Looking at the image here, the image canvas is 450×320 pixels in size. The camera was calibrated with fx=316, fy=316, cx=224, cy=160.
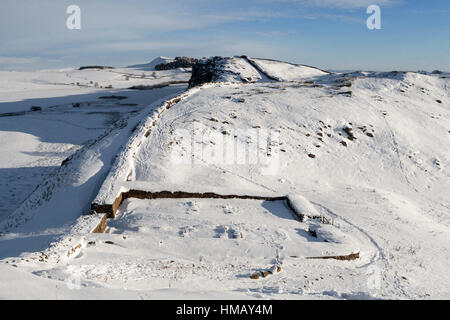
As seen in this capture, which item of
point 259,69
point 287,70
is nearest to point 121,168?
point 259,69

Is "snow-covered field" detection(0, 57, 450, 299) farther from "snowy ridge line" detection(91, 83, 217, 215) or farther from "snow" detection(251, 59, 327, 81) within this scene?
"snow" detection(251, 59, 327, 81)

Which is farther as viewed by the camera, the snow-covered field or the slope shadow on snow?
the slope shadow on snow

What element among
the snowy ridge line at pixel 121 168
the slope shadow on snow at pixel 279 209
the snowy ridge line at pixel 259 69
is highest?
the snowy ridge line at pixel 259 69

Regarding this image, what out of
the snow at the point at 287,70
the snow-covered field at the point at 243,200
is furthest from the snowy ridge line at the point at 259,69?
the snow-covered field at the point at 243,200

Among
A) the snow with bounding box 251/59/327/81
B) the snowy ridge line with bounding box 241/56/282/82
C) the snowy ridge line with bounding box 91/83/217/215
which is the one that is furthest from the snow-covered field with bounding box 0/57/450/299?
the snow with bounding box 251/59/327/81

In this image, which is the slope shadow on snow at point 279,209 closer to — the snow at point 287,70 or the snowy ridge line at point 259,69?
the snowy ridge line at point 259,69
